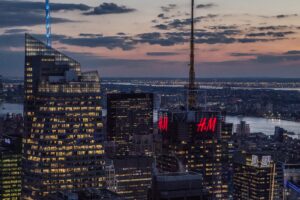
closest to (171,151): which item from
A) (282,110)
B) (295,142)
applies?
(295,142)

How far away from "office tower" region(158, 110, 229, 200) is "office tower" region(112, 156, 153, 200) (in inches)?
119

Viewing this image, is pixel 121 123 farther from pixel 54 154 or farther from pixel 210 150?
pixel 54 154

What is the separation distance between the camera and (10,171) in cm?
6172

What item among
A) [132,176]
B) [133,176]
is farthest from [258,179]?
[132,176]

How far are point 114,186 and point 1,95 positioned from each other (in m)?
49.8

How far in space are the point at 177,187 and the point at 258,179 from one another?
34221mm

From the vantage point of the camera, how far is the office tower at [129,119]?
8894cm

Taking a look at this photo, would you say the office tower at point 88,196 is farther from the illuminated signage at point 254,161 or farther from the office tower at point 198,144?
the illuminated signage at point 254,161

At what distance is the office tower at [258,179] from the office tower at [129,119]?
60.2 feet

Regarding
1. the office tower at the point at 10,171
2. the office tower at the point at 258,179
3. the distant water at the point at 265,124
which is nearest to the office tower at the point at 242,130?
the distant water at the point at 265,124

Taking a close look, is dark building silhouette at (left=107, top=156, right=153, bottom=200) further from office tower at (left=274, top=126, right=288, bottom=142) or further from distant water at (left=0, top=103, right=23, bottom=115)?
distant water at (left=0, top=103, right=23, bottom=115)

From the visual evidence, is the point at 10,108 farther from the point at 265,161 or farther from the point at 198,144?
the point at 265,161

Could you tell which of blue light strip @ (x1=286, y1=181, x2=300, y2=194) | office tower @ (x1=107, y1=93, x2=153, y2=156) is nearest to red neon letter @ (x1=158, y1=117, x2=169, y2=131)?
office tower @ (x1=107, y1=93, x2=153, y2=156)

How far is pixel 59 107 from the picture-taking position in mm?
43188
